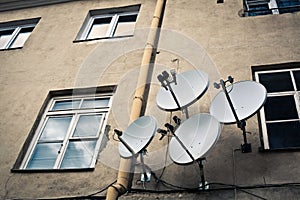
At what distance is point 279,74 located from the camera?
6766 millimetres

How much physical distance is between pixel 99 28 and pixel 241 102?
5.40 m

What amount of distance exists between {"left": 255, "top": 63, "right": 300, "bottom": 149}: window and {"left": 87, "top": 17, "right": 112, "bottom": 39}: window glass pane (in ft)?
14.0

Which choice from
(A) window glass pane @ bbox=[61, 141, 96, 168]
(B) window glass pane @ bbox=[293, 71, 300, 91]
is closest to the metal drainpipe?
(A) window glass pane @ bbox=[61, 141, 96, 168]

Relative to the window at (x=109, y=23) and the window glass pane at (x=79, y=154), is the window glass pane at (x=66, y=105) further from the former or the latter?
the window at (x=109, y=23)

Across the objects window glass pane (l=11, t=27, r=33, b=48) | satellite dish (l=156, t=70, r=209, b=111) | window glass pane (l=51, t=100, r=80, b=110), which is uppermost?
window glass pane (l=11, t=27, r=33, b=48)

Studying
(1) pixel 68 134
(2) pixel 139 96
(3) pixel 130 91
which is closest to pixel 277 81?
(2) pixel 139 96

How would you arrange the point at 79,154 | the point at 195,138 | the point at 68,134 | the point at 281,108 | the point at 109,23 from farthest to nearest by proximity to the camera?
1. the point at 109,23
2. the point at 68,134
3. the point at 79,154
4. the point at 281,108
5. the point at 195,138

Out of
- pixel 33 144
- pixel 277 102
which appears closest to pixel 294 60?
pixel 277 102

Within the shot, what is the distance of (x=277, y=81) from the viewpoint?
264 inches

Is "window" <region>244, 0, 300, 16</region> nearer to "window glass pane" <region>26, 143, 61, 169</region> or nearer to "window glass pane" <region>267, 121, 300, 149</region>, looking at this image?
"window glass pane" <region>267, 121, 300, 149</region>

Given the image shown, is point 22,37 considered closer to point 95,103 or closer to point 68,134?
point 95,103

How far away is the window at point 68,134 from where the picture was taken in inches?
244

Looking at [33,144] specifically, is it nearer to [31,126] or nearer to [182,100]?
[31,126]

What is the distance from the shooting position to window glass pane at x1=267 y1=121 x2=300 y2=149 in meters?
5.61
